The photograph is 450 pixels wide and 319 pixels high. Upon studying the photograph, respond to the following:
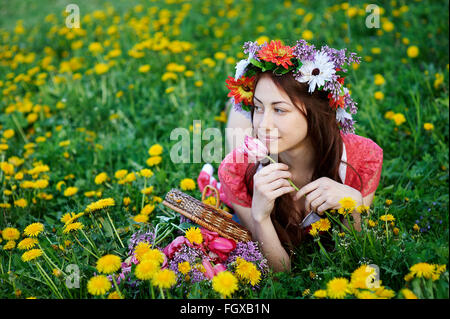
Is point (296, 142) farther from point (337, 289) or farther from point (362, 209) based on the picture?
point (337, 289)

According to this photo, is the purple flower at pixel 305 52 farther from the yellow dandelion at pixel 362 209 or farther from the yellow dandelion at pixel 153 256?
the yellow dandelion at pixel 153 256

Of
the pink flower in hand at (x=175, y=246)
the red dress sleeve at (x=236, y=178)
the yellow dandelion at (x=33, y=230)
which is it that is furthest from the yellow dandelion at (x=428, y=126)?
the yellow dandelion at (x=33, y=230)

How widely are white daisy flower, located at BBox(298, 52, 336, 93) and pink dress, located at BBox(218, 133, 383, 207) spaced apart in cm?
41

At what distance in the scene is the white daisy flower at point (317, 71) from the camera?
5.08ft

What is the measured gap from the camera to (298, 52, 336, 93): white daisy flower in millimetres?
1547

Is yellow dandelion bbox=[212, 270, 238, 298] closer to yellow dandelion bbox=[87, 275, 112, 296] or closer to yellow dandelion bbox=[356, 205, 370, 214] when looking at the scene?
yellow dandelion bbox=[87, 275, 112, 296]

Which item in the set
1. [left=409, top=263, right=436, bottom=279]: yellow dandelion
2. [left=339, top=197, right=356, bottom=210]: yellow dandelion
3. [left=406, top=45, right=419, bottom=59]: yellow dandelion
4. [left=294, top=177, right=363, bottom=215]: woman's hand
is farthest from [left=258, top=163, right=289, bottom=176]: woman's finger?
[left=406, top=45, right=419, bottom=59]: yellow dandelion

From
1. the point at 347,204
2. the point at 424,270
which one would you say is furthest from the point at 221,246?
the point at 424,270

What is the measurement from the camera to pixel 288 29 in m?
4.19

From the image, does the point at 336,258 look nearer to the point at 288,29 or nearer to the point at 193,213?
the point at 193,213

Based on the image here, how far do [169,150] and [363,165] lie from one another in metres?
1.35

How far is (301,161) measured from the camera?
6.07 feet

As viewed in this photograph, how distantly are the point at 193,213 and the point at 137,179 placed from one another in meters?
0.81

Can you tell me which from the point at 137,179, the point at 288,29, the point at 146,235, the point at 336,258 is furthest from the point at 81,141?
the point at 288,29
